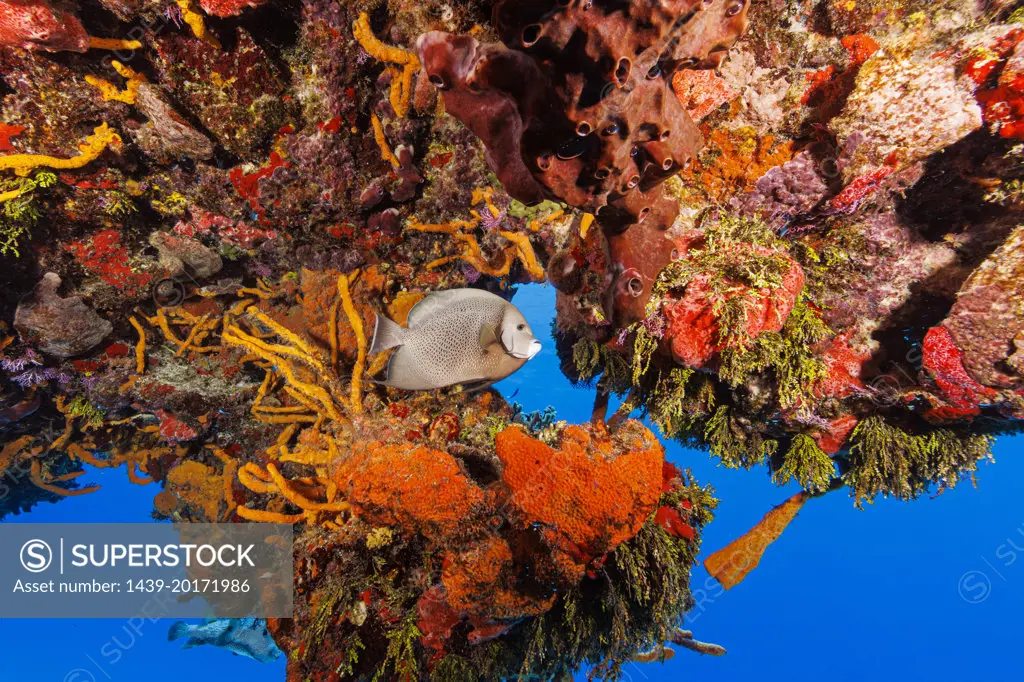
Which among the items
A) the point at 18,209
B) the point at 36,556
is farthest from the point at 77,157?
the point at 36,556

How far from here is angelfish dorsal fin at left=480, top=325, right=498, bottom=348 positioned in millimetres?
2805

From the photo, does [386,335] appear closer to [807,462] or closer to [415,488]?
[415,488]

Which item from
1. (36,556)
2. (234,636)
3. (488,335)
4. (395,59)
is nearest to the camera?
(488,335)

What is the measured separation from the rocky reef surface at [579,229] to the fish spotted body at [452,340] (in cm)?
48

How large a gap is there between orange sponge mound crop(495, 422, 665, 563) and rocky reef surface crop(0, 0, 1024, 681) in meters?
0.02

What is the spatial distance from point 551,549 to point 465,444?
3.76ft

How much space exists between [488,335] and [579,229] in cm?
106

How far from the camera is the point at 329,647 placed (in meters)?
2.96

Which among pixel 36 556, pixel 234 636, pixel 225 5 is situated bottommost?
pixel 234 636

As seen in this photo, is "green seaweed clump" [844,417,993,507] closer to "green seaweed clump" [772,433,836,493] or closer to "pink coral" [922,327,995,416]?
"green seaweed clump" [772,433,836,493]

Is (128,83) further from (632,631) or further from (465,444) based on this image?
(632,631)

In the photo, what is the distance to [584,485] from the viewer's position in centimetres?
253

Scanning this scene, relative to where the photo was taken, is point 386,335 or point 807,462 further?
point 807,462

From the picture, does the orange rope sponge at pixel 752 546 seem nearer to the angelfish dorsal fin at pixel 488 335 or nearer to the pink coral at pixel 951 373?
the pink coral at pixel 951 373
